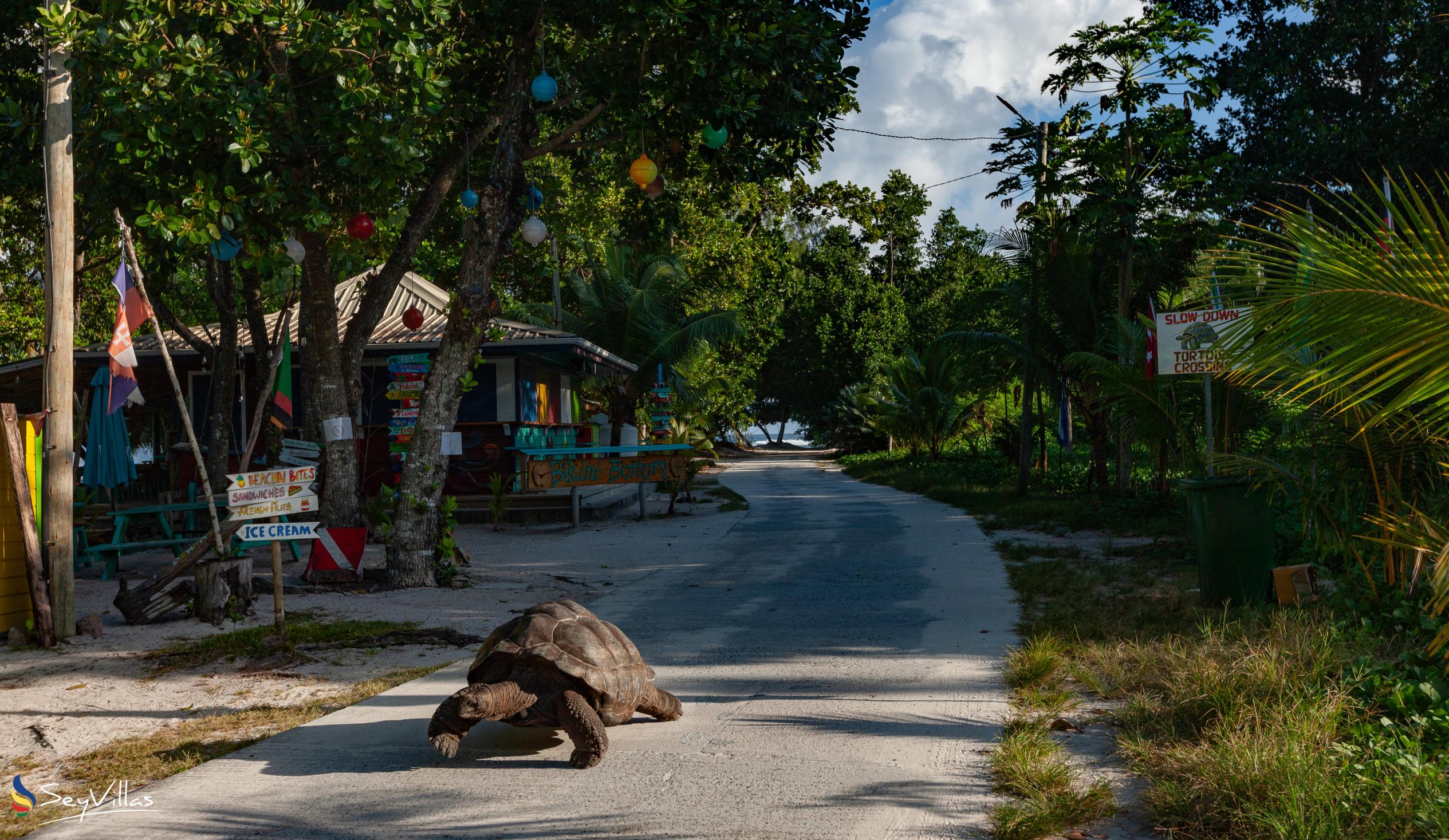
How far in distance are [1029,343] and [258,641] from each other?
1513 cm

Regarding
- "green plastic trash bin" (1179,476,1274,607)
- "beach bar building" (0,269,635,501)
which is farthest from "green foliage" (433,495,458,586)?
"green plastic trash bin" (1179,476,1274,607)

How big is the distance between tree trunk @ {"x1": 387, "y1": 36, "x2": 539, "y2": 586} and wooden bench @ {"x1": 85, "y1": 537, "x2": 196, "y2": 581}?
8.77ft

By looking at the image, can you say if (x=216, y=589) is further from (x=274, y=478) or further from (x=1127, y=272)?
(x=1127, y=272)

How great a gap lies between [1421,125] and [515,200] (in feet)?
62.9

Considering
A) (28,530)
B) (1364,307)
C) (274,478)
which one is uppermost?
(1364,307)

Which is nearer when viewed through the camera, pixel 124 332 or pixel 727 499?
pixel 124 332

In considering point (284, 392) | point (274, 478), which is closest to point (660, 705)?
point (274, 478)

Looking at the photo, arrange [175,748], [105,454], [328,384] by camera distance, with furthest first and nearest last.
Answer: [105,454] → [328,384] → [175,748]

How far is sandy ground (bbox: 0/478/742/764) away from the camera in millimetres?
5852

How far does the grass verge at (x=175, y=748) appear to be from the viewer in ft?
15.6

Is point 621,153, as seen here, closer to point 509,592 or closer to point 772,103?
point 772,103

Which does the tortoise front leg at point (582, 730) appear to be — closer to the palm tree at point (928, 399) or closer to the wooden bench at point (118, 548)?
the wooden bench at point (118, 548)

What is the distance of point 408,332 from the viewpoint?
1867 centimetres

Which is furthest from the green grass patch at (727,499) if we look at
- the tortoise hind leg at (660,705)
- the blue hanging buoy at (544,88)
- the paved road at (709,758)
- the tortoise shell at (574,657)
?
the tortoise shell at (574,657)
